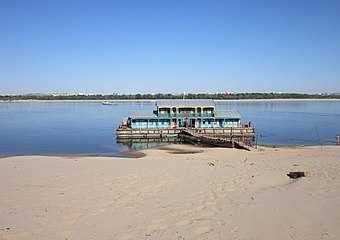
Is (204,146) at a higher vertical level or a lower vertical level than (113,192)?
lower

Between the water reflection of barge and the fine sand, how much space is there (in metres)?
32.6

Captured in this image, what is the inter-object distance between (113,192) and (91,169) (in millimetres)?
5586

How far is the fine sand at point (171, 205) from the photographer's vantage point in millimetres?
7488

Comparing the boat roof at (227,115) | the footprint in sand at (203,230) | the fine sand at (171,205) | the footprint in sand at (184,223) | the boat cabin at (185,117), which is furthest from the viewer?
the boat roof at (227,115)

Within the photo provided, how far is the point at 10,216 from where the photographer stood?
8.90 m

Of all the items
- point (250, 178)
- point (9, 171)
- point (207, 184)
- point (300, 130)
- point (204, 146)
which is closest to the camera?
point (207, 184)

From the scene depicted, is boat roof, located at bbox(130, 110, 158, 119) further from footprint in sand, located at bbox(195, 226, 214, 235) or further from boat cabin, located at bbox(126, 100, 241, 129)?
footprint in sand, located at bbox(195, 226, 214, 235)

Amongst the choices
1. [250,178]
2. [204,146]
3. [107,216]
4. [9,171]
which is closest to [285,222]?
[107,216]

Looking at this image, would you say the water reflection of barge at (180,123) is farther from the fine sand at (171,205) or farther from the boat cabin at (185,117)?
the fine sand at (171,205)

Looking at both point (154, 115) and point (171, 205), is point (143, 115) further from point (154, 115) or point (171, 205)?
point (171, 205)

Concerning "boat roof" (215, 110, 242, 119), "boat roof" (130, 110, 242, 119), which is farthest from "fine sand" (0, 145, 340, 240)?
"boat roof" (215, 110, 242, 119)

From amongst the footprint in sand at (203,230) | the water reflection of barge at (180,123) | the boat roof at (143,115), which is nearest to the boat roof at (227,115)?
the water reflection of barge at (180,123)

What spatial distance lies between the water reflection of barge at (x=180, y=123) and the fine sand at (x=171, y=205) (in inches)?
1283

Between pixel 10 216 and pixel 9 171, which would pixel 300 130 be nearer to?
pixel 9 171
